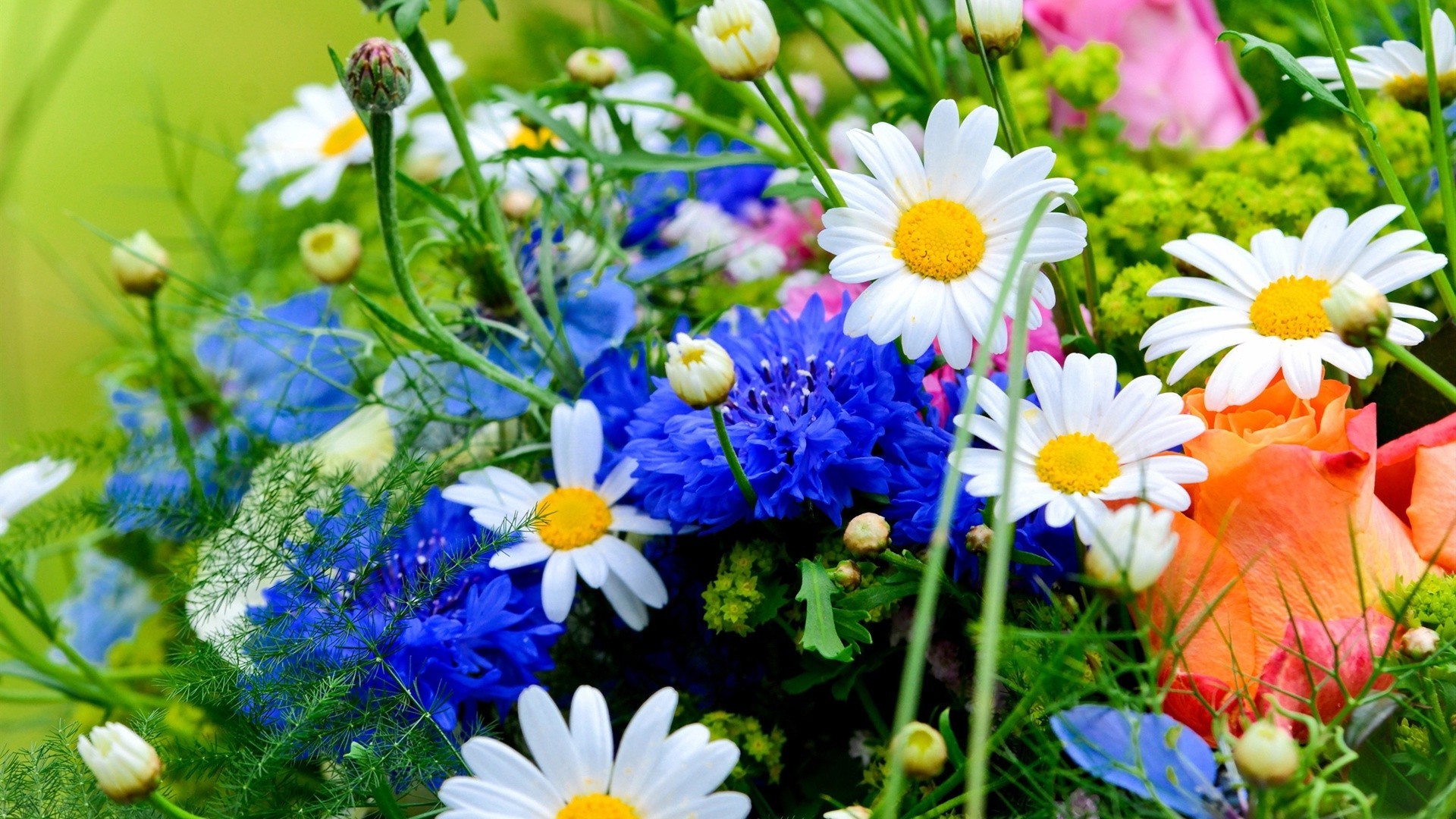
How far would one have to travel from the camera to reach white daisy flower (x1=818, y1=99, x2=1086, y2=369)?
0.31m

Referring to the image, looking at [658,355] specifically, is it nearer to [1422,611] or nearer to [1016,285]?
[1016,285]

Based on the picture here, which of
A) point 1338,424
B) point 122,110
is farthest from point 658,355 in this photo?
point 122,110

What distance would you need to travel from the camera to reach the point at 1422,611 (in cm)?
30

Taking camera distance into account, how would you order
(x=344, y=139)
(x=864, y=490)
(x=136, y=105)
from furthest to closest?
(x=136, y=105)
(x=344, y=139)
(x=864, y=490)

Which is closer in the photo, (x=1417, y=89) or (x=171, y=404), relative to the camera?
(x=1417, y=89)

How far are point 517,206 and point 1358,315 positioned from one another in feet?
1.12

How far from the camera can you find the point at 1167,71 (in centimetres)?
52

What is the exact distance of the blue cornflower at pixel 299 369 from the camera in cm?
48

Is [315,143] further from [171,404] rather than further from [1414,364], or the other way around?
[1414,364]

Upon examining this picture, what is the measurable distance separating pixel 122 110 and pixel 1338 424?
1.10 metres

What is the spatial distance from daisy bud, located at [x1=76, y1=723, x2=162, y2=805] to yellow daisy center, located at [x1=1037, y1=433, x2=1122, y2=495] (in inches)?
9.4

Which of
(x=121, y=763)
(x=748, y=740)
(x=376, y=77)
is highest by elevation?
(x=376, y=77)

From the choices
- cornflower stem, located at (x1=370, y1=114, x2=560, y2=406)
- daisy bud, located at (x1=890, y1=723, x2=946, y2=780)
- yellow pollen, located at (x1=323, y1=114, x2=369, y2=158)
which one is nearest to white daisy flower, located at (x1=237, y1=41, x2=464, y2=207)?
yellow pollen, located at (x1=323, y1=114, x2=369, y2=158)

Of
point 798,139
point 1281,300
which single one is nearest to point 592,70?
point 798,139
